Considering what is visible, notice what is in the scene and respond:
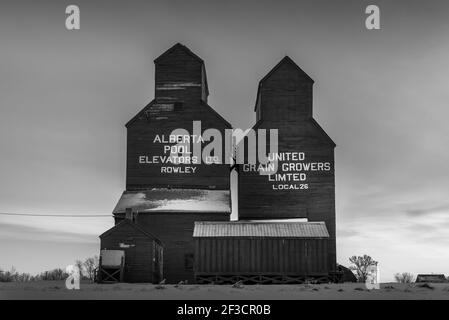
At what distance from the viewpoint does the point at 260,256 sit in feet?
136

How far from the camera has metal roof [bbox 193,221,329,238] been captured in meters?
41.8

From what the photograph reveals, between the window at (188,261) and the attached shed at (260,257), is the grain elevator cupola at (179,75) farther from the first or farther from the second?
the attached shed at (260,257)

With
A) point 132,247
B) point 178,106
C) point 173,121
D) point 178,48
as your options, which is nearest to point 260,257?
point 132,247

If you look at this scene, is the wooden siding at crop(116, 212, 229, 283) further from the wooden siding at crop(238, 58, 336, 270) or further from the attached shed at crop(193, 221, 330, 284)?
the attached shed at crop(193, 221, 330, 284)

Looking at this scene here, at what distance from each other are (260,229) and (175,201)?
27.0 ft

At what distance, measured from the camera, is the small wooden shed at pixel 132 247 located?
134 ft

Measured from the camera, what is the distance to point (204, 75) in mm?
53688

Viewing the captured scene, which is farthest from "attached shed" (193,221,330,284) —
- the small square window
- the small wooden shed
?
the small square window

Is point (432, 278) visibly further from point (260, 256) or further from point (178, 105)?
point (178, 105)

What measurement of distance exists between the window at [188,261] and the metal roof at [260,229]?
4566 millimetres

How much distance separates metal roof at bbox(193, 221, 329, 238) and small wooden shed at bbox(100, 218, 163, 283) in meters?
3.29

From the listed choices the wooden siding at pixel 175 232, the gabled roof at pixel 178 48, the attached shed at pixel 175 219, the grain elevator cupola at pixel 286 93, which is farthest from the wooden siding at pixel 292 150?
the gabled roof at pixel 178 48
